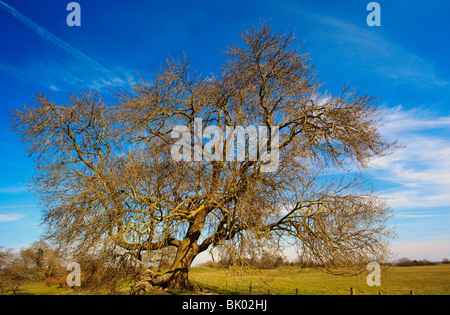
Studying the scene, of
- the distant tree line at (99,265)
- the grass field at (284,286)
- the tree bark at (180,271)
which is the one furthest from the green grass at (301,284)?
the distant tree line at (99,265)

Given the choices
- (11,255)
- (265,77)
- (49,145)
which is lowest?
(11,255)

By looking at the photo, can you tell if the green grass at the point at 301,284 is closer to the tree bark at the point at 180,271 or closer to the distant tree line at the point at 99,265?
the tree bark at the point at 180,271

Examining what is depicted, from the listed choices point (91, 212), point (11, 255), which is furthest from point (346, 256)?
point (11, 255)

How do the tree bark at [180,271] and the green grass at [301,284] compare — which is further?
the tree bark at [180,271]

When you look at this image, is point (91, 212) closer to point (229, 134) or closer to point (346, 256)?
point (229, 134)

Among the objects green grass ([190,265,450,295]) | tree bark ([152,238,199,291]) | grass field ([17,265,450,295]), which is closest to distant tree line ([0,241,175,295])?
grass field ([17,265,450,295])

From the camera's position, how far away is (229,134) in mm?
11195

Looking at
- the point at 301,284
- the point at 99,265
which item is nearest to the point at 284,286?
the point at 301,284

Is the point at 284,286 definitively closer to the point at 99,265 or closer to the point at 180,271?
the point at 180,271

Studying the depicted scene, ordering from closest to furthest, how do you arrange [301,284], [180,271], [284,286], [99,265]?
[99,265] < [180,271] < [284,286] < [301,284]

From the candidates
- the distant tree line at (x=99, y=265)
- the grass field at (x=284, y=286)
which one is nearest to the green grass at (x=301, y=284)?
the grass field at (x=284, y=286)

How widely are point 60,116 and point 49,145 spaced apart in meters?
1.30

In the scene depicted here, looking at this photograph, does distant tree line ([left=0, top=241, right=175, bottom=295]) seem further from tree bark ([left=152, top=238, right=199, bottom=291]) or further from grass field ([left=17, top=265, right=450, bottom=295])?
tree bark ([left=152, top=238, right=199, bottom=291])
